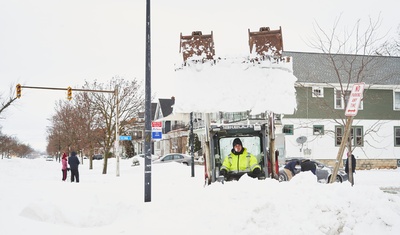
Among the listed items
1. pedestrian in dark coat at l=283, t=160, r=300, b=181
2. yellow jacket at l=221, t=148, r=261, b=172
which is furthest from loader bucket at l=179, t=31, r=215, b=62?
pedestrian in dark coat at l=283, t=160, r=300, b=181

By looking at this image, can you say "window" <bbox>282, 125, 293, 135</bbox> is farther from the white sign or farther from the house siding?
the white sign

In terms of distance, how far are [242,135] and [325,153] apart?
74.6 ft

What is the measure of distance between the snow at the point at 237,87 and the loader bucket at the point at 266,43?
0.39m

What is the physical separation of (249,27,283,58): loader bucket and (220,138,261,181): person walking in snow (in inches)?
87.7

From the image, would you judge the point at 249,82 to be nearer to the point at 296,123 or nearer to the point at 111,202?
the point at 111,202

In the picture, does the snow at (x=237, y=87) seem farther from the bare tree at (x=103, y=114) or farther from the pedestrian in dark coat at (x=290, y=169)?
the bare tree at (x=103, y=114)

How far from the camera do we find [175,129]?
6094 centimetres

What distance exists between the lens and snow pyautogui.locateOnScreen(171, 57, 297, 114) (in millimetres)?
9969

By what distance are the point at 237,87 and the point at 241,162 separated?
1.97 meters

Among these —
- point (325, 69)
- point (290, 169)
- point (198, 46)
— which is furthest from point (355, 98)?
point (325, 69)

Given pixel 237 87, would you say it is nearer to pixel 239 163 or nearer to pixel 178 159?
pixel 239 163

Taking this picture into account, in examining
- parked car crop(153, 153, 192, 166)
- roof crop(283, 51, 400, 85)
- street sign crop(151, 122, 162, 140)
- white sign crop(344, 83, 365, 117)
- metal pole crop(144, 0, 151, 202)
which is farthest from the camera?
parked car crop(153, 153, 192, 166)

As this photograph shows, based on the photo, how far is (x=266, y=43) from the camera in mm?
10430

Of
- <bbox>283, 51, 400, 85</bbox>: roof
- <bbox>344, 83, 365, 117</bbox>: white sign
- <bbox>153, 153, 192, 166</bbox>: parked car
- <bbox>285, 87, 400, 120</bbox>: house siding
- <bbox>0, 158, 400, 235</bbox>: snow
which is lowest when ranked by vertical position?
<bbox>153, 153, 192, 166</bbox>: parked car
